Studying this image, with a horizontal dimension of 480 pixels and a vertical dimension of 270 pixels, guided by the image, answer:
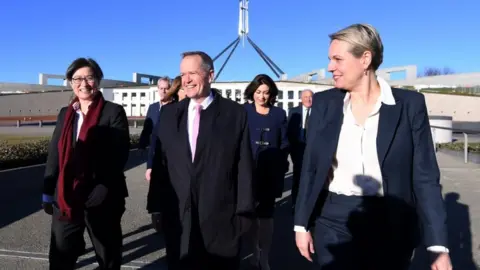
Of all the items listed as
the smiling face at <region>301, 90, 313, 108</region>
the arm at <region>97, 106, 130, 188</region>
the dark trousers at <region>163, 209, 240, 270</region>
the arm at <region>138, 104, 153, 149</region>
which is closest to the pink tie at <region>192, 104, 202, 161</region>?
the dark trousers at <region>163, 209, 240, 270</region>

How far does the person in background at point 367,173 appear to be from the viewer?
2.35 metres

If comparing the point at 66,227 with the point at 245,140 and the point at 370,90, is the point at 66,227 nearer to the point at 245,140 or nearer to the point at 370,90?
the point at 245,140

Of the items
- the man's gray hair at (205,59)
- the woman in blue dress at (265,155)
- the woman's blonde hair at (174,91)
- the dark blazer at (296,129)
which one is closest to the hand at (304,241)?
the man's gray hair at (205,59)

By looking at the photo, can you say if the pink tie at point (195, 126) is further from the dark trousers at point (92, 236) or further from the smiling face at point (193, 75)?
the dark trousers at point (92, 236)

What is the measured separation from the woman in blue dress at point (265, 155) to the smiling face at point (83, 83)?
1.72m

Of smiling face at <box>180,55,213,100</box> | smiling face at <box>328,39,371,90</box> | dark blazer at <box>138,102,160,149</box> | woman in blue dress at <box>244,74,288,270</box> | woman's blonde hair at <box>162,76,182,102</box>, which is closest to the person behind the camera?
smiling face at <box>328,39,371,90</box>

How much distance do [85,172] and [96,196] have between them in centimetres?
19

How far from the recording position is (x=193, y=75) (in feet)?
10.2

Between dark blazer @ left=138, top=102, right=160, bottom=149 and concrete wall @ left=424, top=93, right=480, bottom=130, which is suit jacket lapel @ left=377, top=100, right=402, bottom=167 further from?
concrete wall @ left=424, top=93, right=480, bottom=130

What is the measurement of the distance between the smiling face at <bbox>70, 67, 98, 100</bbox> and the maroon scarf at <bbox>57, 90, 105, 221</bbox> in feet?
0.42

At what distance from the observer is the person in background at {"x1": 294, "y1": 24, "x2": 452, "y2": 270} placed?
2.35 meters

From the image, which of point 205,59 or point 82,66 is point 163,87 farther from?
point 205,59

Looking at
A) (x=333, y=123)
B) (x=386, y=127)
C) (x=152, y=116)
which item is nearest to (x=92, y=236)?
(x=333, y=123)

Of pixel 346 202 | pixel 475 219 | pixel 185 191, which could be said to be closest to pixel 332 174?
pixel 346 202
